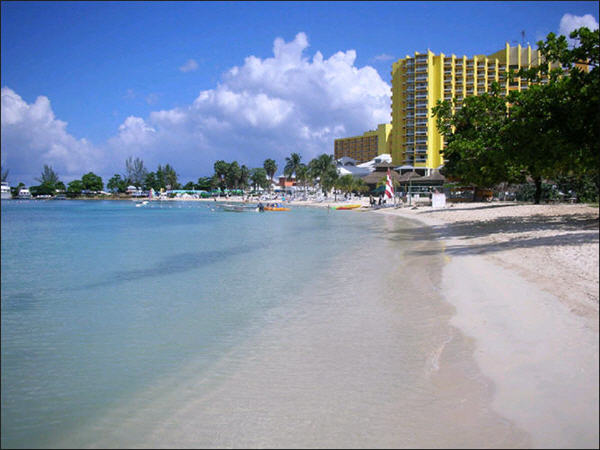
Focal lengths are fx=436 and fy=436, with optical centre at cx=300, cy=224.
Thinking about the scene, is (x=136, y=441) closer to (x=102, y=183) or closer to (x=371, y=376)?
(x=371, y=376)

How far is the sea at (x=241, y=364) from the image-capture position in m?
4.04

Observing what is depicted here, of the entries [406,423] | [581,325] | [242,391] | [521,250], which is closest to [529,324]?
[581,325]

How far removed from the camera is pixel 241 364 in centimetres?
572

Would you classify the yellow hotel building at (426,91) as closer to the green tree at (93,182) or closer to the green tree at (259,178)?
the green tree at (259,178)

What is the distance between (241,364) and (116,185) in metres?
135

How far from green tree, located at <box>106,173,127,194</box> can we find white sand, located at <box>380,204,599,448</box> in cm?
12935

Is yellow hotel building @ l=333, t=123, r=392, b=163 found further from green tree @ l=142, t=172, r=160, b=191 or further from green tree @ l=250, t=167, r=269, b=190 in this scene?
green tree @ l=142, t=172, r=160, b=191

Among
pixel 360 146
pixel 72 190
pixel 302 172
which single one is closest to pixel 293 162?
pixel 302 172

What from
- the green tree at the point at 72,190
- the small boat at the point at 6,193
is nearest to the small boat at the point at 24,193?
the small boat at the point at 6,193

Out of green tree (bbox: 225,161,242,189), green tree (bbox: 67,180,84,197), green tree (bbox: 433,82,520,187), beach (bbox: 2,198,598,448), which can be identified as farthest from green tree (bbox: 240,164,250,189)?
beach (bbox: 2,198,598,448)

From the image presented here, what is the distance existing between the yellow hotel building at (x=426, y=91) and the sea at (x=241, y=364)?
76.1m

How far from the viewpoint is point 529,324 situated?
20.4ft

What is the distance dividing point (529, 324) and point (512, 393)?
2.16m

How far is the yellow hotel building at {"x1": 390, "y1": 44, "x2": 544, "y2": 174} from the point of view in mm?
82812
